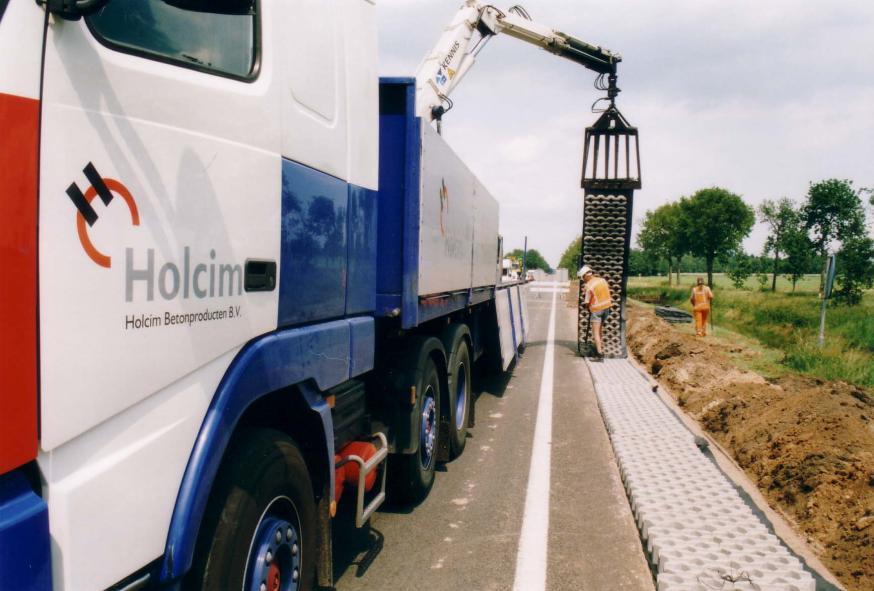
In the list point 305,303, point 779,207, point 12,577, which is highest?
point 779,207

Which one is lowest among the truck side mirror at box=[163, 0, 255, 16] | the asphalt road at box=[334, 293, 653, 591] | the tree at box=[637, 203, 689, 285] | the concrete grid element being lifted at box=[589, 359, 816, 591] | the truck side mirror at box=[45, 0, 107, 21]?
the asphalt road at box=[334, 293, 653, 591]

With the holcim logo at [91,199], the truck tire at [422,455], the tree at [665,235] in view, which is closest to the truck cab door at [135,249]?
the holcim logo at [91,199]

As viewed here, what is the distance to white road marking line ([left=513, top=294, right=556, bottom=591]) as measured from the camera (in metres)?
3.99

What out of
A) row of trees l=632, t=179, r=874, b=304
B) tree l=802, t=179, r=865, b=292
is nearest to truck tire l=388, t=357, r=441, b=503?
row of trees l=632, t=179, r=874, b=304

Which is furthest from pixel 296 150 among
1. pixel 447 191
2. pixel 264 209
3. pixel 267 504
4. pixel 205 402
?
pixel 447 191

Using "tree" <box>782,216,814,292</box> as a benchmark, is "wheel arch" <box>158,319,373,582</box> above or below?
below

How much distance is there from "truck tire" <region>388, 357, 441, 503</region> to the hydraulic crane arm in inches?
188

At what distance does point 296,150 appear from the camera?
2.92m

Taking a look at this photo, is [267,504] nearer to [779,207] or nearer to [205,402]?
[205,402]

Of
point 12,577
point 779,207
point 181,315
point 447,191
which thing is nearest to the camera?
point 12,577

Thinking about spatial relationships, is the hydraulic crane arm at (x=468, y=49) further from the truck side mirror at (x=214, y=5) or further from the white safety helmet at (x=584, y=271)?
the truck side mirror at (x=214, y=5)

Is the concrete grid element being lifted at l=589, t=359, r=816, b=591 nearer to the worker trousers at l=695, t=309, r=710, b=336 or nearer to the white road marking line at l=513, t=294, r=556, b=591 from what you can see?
the white road marking line at l=513, t=294, r=556, b=591

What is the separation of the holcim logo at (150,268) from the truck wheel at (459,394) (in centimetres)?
370

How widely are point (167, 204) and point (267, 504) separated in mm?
1225
